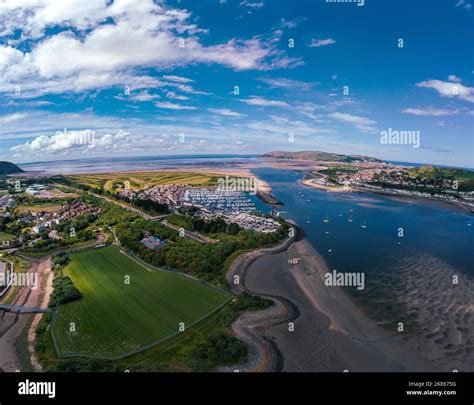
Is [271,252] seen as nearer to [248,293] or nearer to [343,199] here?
[248,293]

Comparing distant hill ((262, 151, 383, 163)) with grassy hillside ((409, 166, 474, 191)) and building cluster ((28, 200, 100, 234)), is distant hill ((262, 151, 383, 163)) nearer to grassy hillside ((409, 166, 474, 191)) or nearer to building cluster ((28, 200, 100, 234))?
grassy hillside ((409, 166, 474, 191))

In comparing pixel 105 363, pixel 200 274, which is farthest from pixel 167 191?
pixel 105 363

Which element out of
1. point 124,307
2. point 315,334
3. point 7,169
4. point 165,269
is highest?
point 7,169

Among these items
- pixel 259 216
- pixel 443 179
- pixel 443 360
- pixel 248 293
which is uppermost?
pixel 443 179

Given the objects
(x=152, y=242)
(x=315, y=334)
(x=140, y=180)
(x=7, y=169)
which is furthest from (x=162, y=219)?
(x=7, y=169)

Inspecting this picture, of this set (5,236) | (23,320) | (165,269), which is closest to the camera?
(23,320)

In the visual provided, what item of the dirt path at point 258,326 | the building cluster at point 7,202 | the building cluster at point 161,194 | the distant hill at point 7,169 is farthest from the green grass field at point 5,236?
the distant hill at point 7,169

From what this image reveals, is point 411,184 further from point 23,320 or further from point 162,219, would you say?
point 23,320

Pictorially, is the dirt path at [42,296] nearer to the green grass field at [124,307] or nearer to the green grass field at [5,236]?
the green grass field at [124,307]
